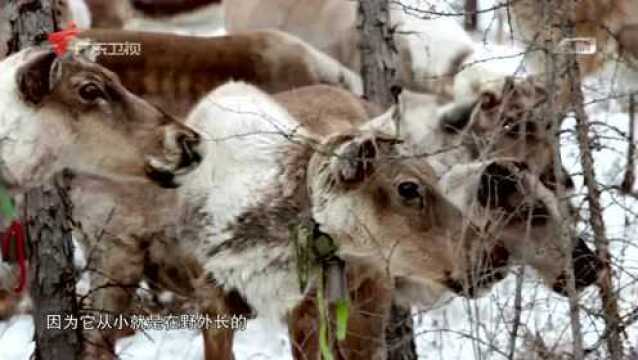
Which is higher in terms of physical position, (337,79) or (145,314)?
(337,79)

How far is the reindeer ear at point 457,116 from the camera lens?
7038 mm

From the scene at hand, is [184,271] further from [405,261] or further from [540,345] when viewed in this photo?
[540,345]

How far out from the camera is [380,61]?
23.5 ft

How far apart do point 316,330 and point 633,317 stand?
187cm

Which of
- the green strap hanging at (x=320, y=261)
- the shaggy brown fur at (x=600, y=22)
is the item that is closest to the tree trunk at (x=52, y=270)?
the green strap hanging at (x=320, y=261)

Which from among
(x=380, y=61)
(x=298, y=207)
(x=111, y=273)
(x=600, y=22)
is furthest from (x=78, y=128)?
(x=600, y=22)

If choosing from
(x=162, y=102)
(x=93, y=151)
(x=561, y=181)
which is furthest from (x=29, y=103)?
(x=162, y=102)

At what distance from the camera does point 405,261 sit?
20.3 feet

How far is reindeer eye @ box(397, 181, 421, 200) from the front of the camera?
6.11m

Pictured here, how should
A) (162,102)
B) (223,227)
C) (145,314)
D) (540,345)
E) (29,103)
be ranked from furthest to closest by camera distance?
1. (162,102)
2. (145,314)
3. (223,227)
4. (29,103)
5. (540,345)

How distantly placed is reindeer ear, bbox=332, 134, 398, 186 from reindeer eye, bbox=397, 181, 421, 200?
16 centimetres

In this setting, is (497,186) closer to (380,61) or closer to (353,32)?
(380,61)

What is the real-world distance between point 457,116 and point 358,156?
1.56 meters

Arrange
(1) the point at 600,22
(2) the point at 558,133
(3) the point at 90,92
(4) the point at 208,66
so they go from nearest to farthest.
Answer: (2) the point at 558,133 < (3) the point at 90,92 < (1) the point at 600,22 < (4) the point at 208,66
